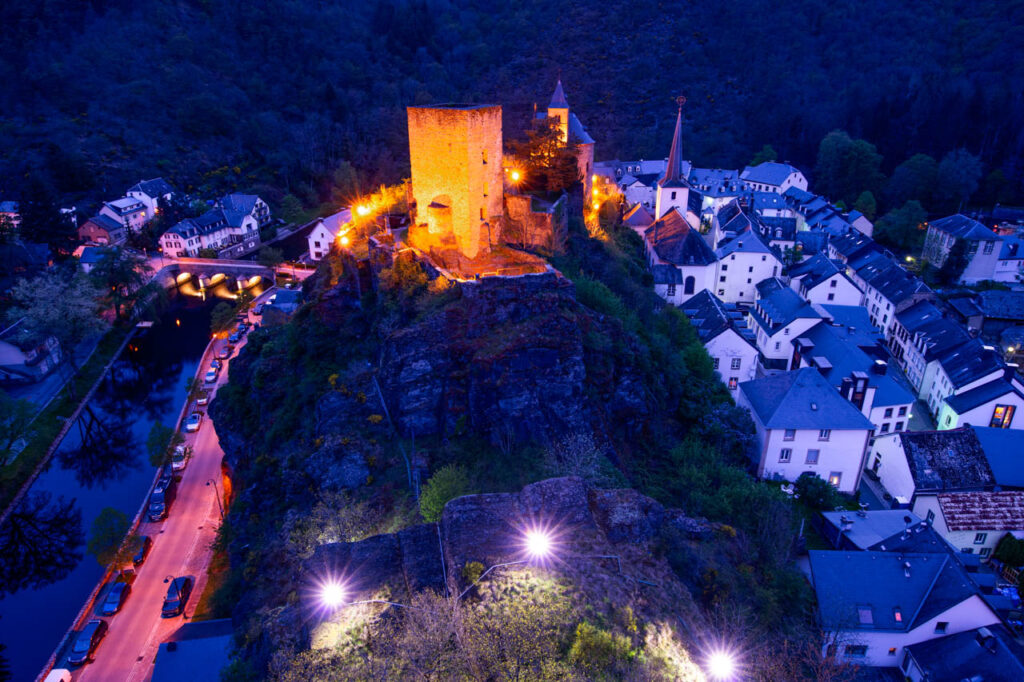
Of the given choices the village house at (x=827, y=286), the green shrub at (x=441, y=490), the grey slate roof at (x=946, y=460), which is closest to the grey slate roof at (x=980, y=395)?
the grey slate roof at (x=946, y=460)

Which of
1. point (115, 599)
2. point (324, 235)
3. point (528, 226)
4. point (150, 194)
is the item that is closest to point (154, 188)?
point (150, 194)

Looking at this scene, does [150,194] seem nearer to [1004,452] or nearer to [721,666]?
[721,666]

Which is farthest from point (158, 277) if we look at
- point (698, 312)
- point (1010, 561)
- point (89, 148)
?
point (1010, 561)

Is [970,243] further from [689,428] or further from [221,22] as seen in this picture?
[221,22]

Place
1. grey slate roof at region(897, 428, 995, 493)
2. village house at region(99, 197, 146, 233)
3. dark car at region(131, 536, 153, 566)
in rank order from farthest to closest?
village house at region(99, 197, 146, 233)
grey slate roof at region(897, 428, 995, 493)
dark car at region(131, 536, 153, 566)

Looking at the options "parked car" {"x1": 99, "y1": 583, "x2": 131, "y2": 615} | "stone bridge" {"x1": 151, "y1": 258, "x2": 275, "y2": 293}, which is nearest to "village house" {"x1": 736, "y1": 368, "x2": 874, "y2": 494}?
"parked car" {"x1": 99, "y1": 583, "x2": 131, "y2": 615}

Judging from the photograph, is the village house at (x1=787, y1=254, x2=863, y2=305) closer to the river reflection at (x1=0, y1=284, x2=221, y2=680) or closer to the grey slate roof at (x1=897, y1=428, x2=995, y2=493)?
the grey slate roof at (x1=897, y1=428, x2=995, y2=493)
